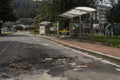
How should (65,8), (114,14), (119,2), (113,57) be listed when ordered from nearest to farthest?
1. (113,57)
2. (65,8)
3. (119,2)
4. (114,14)

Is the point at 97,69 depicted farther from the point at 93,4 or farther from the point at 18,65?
the point at 93,4

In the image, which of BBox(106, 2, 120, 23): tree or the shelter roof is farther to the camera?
BBox(106, 2, 120, 23): tree

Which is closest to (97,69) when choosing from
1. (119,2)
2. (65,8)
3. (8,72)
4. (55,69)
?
(55,69)

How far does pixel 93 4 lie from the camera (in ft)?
165

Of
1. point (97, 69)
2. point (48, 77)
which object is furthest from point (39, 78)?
point (97, 69)

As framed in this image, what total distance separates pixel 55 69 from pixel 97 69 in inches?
62.9

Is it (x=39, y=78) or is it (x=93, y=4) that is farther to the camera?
(x=93, y=4)

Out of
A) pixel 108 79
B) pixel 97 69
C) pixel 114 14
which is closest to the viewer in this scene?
pixel 108 79

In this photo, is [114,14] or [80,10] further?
[114,14]

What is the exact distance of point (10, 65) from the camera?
1429 cm

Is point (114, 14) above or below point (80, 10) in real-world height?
below

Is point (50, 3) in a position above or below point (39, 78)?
above

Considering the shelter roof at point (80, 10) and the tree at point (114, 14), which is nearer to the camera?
the shelter roof at point (80, 10)

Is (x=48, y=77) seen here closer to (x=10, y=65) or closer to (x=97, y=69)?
(x=97, y=69)
